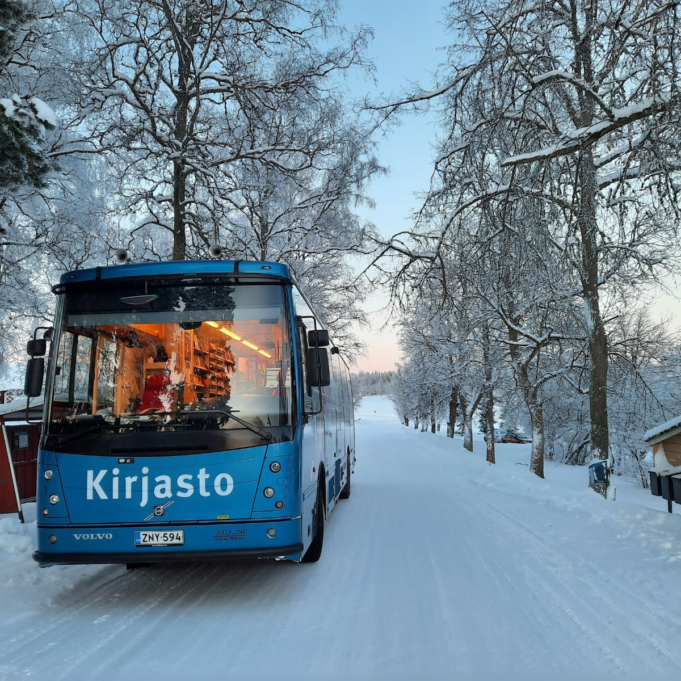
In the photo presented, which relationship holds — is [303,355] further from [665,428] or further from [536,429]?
[536,429]

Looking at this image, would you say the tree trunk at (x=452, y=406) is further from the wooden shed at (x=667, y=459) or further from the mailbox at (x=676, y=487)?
the mailbox at (x=676, y=487)

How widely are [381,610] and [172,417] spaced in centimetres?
250

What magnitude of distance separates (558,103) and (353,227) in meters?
10.4

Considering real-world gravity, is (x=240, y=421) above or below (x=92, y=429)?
above

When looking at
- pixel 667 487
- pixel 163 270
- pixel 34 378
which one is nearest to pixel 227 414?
pixel 163 270

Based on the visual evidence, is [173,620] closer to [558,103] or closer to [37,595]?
[37,595]

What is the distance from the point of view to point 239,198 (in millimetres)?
14555

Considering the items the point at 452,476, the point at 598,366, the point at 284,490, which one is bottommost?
the point at 452,476

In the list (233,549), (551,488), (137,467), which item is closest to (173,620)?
(233,549)

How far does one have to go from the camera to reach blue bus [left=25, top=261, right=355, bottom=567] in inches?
202

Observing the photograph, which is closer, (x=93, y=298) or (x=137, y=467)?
(x=137, y=467)

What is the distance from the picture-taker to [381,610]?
16.0ft

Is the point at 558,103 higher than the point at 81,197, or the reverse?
the point at 81,197

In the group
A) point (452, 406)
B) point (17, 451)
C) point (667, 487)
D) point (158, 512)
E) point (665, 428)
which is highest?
point (452, 406)
